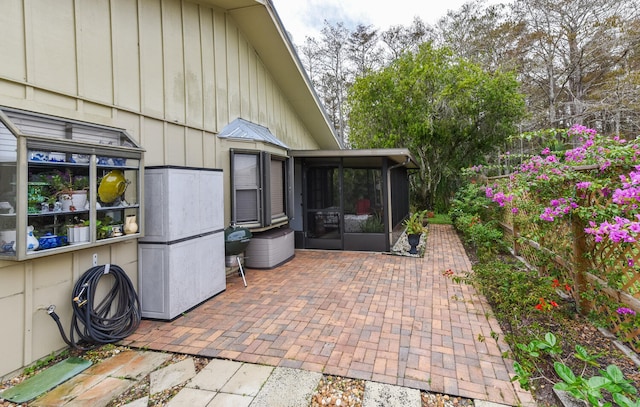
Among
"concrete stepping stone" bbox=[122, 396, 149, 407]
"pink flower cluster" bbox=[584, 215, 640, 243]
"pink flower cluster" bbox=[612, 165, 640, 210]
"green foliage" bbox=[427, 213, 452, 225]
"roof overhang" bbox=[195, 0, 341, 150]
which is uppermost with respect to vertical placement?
"roof overhang" bbox=[195, 0, 341, 150]

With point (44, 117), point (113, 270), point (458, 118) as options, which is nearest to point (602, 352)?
point (113, 270)

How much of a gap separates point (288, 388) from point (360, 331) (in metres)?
1.18

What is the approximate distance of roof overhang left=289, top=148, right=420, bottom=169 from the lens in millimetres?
6688

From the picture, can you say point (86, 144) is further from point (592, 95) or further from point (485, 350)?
point (592, 95)

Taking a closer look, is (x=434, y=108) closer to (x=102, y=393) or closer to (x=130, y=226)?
(x=130, y=226)

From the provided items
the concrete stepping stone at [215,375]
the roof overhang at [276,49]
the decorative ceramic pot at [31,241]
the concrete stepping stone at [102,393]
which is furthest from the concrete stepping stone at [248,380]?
the roof overhang at [276,49]

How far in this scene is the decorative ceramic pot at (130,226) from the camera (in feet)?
11.4

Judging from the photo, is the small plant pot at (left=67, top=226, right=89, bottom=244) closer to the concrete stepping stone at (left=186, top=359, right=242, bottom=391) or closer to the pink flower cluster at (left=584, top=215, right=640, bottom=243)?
the concrete stepping stone at (left=186, top=359, right=242, bottom=391)

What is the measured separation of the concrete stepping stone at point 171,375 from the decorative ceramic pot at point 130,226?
1549mm

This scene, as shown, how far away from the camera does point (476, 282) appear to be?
471 cm

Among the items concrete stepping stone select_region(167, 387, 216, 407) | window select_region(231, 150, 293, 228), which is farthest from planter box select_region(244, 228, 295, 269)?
concrete stepping stone select_region(167, 387, 216, 407)

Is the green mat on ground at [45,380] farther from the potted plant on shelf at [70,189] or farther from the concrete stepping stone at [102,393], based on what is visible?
the potted plant on shelf at [70,189]

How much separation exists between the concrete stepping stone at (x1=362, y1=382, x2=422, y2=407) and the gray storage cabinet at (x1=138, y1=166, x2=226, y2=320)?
2.47 m

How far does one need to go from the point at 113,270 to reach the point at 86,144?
1322 mm
